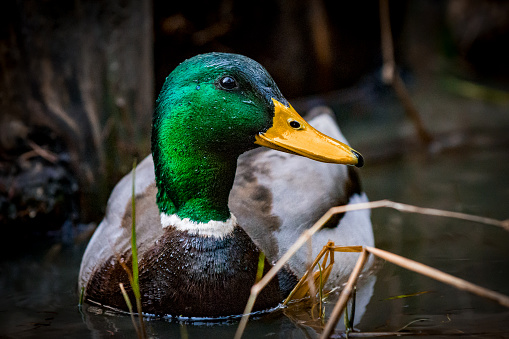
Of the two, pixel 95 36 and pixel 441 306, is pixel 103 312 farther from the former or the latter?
pixel 95 36

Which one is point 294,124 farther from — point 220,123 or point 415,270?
point 415,270

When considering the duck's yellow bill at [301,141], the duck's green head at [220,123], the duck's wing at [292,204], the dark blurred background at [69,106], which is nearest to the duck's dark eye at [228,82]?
the duck's green head at [220,123]

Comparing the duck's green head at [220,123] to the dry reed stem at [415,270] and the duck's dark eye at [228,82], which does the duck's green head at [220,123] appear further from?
the dry reed stem at [415,270]

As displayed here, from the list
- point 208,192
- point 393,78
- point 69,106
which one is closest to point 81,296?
point 208,192

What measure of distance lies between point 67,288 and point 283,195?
1211 mm

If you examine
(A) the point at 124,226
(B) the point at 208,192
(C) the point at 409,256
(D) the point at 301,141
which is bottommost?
(C) the point at 409,256

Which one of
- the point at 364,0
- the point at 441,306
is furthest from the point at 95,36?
the point at 364,0

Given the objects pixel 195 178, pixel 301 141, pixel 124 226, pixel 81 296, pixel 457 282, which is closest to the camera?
pixel 457 282

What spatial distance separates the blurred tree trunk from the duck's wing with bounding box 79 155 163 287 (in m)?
0.81

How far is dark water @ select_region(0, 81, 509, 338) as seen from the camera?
9.60 ft

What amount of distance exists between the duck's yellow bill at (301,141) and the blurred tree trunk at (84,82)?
5.87ft

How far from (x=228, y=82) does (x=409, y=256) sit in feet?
5.13

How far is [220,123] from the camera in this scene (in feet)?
9.50

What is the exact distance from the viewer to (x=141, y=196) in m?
3.54
